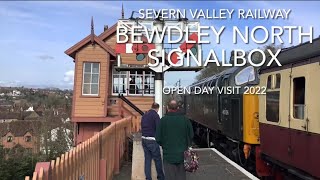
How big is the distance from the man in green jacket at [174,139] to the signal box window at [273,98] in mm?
2344

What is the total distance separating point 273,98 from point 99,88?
1527cm

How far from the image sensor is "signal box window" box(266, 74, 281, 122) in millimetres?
8625

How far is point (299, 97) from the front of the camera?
24.5 feet

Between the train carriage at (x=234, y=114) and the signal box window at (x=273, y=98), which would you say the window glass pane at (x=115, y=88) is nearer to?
the train carriage at (x=234, y=114)

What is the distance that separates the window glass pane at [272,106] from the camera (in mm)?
8622

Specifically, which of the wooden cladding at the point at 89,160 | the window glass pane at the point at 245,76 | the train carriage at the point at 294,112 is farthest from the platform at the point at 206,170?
the window glass pane at the point at 245,76

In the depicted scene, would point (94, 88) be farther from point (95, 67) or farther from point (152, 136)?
point (152, 136)

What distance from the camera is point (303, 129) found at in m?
6.98

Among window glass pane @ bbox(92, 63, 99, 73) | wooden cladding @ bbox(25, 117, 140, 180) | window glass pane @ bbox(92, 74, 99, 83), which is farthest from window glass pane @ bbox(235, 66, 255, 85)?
window glass pane @ bbox(92, 63, 99, 73)

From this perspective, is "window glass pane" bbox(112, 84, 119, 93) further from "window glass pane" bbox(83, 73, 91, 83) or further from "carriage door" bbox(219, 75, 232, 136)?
"carriage door" bbox(219, 75, 232, 136)

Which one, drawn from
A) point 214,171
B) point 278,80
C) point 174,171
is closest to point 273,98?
point 278,80

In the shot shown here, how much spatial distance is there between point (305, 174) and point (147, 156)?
10.9 ft

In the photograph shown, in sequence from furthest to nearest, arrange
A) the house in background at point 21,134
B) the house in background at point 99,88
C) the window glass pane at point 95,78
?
the house in background at point 21,134 < the window glass pane at point 95,78 < the house in background at point 99,88

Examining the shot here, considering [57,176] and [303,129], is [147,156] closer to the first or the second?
[303,129]
